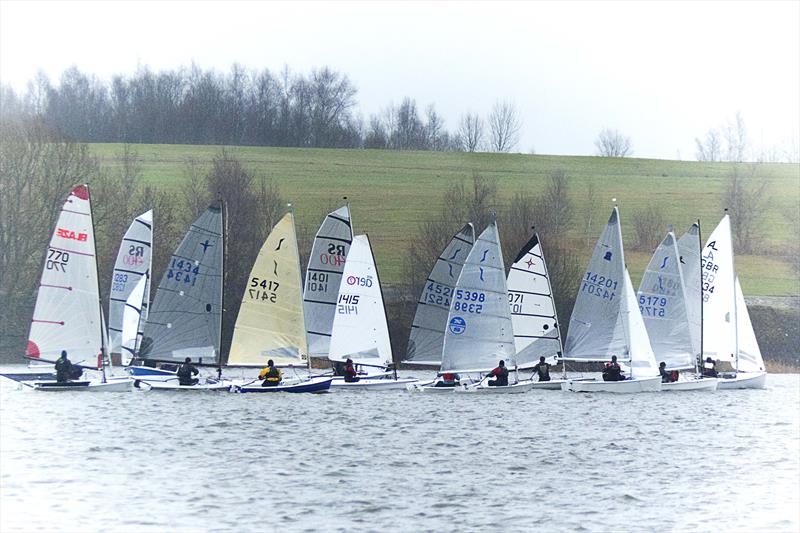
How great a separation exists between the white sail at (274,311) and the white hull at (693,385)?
13113 mm

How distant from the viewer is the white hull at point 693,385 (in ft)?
155

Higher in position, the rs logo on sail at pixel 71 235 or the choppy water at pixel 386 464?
the rs logo on sail at pixel 71 235

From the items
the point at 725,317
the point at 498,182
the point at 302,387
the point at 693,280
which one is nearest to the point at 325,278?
the point at 302,387

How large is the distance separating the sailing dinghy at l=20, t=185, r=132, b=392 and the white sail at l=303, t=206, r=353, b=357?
9324 millimetres

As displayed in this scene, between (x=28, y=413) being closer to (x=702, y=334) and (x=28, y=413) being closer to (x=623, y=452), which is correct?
(x=623, y=452)

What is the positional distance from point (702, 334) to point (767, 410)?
7399mm

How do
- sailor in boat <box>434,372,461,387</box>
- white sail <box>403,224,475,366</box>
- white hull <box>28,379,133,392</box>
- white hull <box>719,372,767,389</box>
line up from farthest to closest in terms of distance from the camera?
white hull <box>719,372,767,389</box> < white sail <box>403,224,475,366</box> < sailor in boat <box>434,372,461,387</box> < white hull <box>28,379,133,392</box>

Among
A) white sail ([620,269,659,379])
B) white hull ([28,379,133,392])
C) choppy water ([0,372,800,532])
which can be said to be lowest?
choppy water ([0,372,800,532])

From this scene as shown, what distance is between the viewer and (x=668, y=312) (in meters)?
48.1

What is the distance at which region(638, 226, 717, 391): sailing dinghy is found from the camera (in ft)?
157

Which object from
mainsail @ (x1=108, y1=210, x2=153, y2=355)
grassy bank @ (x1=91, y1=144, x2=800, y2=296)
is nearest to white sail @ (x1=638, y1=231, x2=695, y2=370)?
mainsail @ (x1=108, y1=210, x2=153, y2=355)

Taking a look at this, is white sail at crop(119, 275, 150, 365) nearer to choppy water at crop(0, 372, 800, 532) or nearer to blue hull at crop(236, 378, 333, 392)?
choppy water at crop(0, 372, 800, 532)

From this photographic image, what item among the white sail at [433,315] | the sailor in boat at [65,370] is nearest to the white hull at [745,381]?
the white sail at [433,315]

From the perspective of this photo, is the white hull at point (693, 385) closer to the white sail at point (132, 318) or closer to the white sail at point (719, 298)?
the white sail at point (719, 298)
